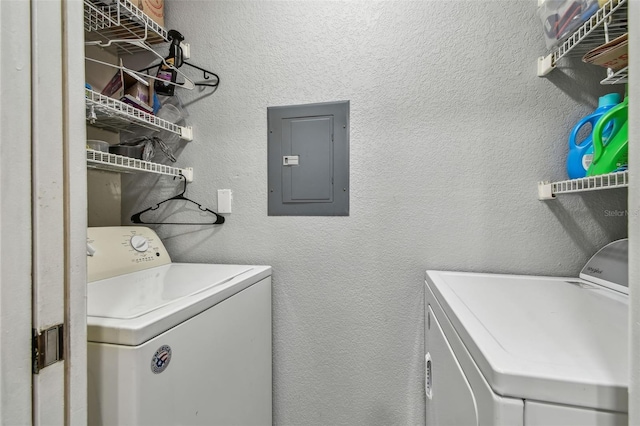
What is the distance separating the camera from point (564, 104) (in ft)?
3.70

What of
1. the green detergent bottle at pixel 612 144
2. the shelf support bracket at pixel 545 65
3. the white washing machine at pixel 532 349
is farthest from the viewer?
the shelf support bracket at pixel 545 65

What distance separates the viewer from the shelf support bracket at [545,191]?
110cm

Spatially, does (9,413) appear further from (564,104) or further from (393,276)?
(564,104)

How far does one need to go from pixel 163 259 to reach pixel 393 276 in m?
1.09

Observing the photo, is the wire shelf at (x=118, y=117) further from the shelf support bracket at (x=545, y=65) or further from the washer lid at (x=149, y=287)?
the shelf support bracket at (x=545, y=65)

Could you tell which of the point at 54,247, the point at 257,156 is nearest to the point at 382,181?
the point at 257,156

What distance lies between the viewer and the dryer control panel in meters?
1.05

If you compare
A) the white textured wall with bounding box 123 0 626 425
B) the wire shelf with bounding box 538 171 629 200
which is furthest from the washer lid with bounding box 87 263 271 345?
the wire shelf with bounding box 538 171 629 200

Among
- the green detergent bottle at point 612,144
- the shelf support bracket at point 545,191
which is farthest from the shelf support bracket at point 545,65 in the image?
the shelf support bracket at point 545,191

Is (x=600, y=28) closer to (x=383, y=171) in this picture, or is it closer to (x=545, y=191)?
(x=545, y=191)

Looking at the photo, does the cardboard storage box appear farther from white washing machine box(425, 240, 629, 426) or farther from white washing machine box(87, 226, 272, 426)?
white washing machine box(425, 240, 629, 426)

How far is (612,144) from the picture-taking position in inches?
33.5

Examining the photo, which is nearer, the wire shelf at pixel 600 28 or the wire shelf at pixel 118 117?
the wire shelf at pixel 600 28

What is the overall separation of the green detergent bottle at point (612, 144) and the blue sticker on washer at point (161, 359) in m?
1.33
